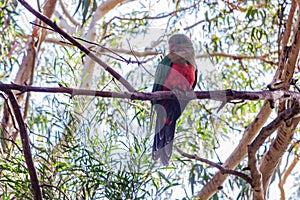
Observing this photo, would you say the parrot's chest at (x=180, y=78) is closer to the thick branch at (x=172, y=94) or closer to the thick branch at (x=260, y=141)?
the thick branch at (x=172, y=94)

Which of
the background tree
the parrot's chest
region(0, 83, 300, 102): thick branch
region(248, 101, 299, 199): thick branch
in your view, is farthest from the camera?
the parrot's chest

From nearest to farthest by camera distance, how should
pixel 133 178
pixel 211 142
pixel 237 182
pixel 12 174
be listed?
1. pixel 133 178
2. pixel 12 174
3. pixel 211 142
4. pixel 237 182

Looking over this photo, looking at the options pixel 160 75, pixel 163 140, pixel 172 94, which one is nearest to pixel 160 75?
pixel 160 75

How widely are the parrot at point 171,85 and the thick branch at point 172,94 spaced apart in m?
0.04

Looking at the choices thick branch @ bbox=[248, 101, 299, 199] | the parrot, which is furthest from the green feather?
thick branch @ bbox=[248, 101, 299, 199]

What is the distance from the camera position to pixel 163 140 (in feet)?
3.91

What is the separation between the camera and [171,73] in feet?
4.68

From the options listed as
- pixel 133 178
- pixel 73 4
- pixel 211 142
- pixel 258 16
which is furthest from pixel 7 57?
pixel 133 178

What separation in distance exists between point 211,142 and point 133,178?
66 cm

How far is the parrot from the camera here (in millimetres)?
1189

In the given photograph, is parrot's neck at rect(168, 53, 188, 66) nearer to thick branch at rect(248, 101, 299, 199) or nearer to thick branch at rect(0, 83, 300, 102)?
thick branch at rect(0, 83, 300, 102)

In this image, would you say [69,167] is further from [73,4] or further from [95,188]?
[73,4]

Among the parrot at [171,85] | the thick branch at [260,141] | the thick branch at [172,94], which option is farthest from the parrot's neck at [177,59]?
the thick branch at [260,141]

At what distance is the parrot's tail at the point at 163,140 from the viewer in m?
1.14
